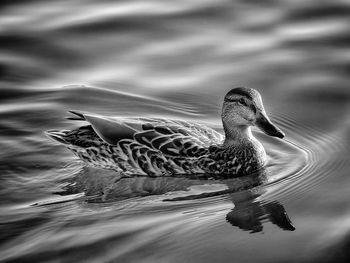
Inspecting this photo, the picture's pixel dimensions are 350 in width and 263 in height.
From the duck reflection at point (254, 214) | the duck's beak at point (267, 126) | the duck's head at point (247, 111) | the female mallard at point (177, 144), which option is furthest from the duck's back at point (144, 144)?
the duck reflection at point (254, 214)

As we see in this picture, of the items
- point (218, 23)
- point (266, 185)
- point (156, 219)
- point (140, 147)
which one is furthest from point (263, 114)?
point (218, 23)

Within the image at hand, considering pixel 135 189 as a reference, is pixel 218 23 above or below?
above

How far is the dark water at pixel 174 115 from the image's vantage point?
6605 mm

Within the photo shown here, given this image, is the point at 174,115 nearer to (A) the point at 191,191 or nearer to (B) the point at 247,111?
(B) the point at 247,111

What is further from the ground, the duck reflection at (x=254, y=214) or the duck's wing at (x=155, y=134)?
the duck's wing at (x=155, y=134)

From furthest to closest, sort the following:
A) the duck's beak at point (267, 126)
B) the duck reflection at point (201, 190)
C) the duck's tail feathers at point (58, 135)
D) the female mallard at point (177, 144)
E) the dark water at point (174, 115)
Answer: the duck's tail feathers at point (58, 135) → the female mallard at point (177, 144) → the duck's beak at point (267, 126) → the duck reflection at point (201, 190) → the dark water at point (174, 115)

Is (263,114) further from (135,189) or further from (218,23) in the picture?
(218,23)

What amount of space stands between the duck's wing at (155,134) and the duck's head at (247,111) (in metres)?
0.37

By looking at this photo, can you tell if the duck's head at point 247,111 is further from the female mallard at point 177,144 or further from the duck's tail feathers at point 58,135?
the duck's tail feathers at point 58,135

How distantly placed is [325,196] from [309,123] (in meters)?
1.81

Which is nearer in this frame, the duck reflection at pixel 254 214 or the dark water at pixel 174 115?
the dark water at pixel 174 115

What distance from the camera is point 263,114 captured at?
8.17 metres

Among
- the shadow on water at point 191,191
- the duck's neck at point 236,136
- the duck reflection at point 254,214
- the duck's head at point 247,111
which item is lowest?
the duck reflection at point 254,214

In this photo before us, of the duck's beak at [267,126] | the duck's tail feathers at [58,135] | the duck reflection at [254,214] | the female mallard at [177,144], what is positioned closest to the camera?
the duck reflection at [254,214]
